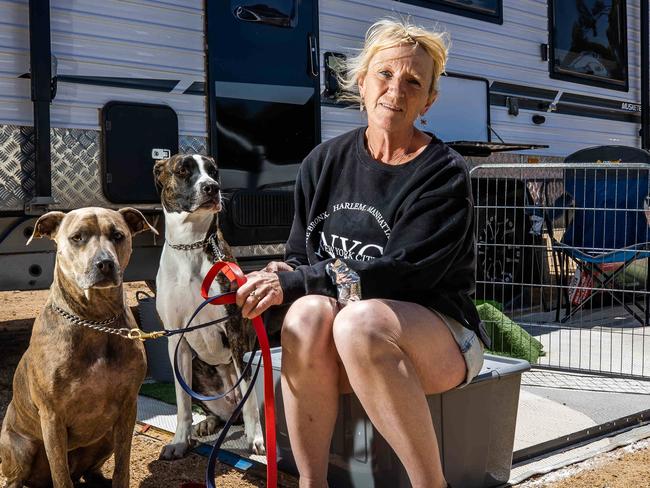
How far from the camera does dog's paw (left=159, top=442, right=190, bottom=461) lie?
3.09 metres

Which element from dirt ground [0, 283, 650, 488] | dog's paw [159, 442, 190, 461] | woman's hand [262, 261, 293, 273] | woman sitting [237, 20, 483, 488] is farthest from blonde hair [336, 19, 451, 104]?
dog's paw [159, 442, 190, 461]

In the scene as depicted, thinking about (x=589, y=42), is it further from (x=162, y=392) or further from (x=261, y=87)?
(x=162, y=392)

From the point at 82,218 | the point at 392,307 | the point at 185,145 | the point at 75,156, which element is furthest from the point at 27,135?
the point at 392,307

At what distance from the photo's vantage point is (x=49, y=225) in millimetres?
2668

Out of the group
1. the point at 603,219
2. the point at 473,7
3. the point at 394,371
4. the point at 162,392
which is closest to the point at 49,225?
the point at 394,371

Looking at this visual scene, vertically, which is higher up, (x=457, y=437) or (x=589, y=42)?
(x=589, y=42)

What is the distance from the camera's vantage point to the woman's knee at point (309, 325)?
86.4 inches

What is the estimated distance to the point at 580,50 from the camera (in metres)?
7.08

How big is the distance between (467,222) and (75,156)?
8.01 feet

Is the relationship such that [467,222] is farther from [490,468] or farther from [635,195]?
[635,195]

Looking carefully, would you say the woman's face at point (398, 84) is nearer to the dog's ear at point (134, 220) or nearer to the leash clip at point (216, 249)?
the dog's ear at point (134, 220)

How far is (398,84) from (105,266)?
1.11 metres

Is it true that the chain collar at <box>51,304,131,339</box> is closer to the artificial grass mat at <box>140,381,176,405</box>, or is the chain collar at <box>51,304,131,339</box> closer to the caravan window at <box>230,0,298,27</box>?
the artificial grass mat at <box>140,381,176,405</box>

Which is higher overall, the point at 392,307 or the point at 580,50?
the point at 580,50
